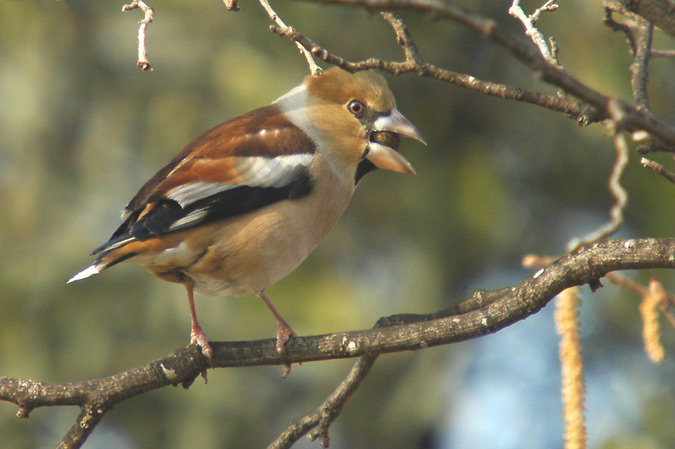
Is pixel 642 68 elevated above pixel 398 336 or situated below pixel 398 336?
above

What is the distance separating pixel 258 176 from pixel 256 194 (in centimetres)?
10

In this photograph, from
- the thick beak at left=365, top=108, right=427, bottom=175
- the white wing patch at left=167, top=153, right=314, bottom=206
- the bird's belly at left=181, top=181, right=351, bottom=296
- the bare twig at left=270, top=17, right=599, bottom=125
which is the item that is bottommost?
the bare twig at left=270, top=17, right=599, bottom=125

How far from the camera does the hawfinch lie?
354cm

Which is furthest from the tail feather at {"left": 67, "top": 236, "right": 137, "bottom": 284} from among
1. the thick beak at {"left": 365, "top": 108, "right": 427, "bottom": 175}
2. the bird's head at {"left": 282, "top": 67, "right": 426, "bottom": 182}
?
the thick beak at {"left": 365, "top": 108, "right": 427, "bottom": 175}

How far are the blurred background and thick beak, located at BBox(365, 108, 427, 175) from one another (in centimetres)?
220

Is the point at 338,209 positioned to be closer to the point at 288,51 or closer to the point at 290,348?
the point at 290,348

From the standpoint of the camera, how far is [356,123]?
4.21m

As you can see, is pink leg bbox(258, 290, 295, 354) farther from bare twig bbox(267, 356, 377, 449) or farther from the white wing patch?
the white wing patch

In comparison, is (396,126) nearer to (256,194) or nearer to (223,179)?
(256,194)

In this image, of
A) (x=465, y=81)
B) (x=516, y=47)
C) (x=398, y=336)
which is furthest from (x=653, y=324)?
(x=516, y=47)

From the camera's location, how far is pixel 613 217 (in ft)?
6.10

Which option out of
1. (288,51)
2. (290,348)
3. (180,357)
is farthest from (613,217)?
(288,51)

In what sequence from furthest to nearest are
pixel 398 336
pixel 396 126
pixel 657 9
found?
pixel 396 126
pixel 398 336
pixel 657 9

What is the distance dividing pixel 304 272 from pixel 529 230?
204 centimetres
